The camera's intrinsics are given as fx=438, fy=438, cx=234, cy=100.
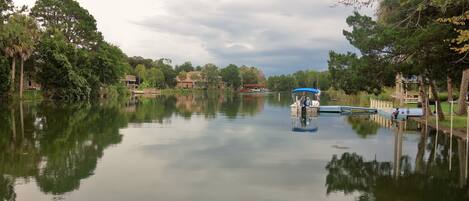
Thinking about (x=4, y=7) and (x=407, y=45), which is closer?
(x=407, y=45)

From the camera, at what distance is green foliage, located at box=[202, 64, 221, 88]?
519 ft

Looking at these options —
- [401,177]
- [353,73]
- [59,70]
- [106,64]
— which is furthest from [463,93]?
[106,64]

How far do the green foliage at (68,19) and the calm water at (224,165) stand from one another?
45898 mm

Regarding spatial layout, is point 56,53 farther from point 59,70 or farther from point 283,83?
point 283,83

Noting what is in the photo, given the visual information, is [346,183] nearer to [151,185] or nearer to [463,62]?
[151,185]

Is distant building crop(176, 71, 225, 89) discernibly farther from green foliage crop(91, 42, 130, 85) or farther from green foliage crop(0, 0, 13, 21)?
green foliage crop(0, 0, 13, 21)

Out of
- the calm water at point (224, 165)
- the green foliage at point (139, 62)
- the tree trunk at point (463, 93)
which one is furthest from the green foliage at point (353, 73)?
the green foliage at point (139, 62)

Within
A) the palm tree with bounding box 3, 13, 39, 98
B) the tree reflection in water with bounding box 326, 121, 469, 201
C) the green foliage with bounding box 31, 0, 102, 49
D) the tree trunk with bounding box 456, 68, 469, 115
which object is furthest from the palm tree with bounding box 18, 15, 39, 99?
the tree trunk with bounding box 456, 68, 469, 115

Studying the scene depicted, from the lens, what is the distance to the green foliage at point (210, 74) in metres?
158

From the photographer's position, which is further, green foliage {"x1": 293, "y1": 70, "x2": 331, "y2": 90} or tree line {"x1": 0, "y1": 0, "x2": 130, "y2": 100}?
green foliage {"x1": 293, "y1": 70, "x2": 331, "y2": 90}

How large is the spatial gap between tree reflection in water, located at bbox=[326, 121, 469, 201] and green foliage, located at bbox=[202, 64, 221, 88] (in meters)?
140

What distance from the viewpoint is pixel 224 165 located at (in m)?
15.7

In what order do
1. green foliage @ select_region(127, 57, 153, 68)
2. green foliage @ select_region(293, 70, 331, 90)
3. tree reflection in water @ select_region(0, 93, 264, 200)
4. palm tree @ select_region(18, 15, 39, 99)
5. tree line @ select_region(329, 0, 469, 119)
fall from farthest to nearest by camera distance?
1. green foliage @ select_region(293, 70, 331, 90)
2. green foliage @ select_region(127, 57, 153, 68)
3. palm tree @ select_region(18, 15, 39, 99)
4. tree line @ select_region(329, 0, 469, 119)
5. tree reflection in water @ select_region(0, 93, 264, 200)

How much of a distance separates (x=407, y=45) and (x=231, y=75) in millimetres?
152500
